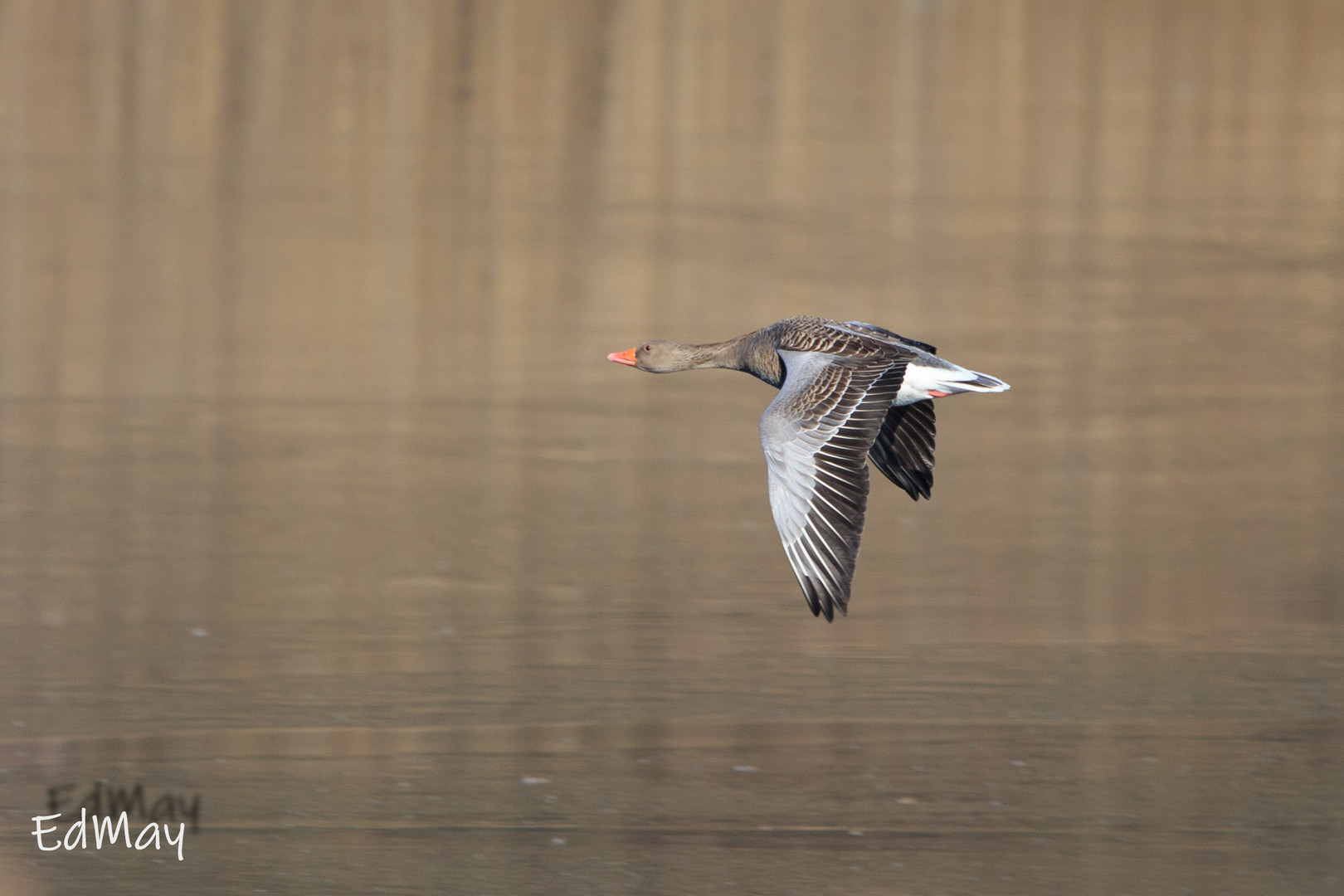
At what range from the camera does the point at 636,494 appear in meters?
14.2

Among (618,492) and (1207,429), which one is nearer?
(618,492)

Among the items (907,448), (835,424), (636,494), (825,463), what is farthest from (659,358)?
(636,494)

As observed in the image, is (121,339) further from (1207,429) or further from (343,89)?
(343,89)

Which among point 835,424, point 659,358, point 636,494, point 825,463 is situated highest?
point 659,358

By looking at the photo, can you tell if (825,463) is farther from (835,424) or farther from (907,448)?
(907,448)

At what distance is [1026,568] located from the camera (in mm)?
13156

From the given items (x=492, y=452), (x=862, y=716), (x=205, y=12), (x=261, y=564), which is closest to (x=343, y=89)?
(x=205, y=12)

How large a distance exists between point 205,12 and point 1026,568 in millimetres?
23345

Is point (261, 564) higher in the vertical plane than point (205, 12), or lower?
lower

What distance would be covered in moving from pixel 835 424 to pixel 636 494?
6.00 meters

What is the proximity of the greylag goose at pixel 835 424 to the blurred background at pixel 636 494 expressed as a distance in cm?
179

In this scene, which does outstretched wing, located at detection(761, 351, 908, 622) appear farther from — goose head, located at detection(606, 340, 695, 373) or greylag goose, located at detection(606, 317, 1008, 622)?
goose head, located at detection(606, 340, 695, 373)

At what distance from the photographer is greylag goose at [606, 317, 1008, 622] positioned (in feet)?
25.7

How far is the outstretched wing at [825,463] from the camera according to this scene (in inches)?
307
